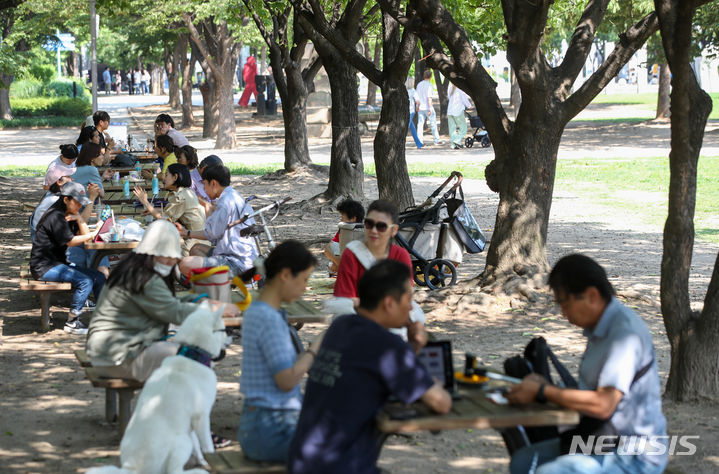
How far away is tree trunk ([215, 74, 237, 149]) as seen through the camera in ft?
96.1

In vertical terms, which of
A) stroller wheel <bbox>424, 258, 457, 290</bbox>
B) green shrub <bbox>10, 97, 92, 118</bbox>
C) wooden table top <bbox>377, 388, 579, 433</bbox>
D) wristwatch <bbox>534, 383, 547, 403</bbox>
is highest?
green shrub <bbox>10, 97, 92, 118</bbox>

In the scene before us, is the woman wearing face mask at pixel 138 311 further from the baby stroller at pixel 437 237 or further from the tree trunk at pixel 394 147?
the tree trunk at pixel 394 147

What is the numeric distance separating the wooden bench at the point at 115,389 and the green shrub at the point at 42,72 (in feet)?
140

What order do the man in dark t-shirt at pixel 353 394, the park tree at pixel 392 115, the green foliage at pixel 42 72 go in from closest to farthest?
1. the man in dark t-shirt at pixel 353 394
2. the park tree at pixel 392 115
3. the green foliage at pixel 42 72

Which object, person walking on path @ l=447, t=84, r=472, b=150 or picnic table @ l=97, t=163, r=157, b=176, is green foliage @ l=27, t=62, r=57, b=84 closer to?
person walking on path @ l=447, t=84, r=472, b=150

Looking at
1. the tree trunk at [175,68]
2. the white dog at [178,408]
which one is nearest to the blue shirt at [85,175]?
the white dog at [178,408]

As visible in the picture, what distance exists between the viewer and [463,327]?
8930 millimetres

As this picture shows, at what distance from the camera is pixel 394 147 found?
13.4m

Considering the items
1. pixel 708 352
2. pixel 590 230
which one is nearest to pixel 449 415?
pixel 708 352

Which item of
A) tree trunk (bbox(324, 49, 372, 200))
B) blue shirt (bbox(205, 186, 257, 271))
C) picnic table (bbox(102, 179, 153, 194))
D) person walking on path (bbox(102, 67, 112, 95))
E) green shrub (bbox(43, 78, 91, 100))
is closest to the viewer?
blue shirt (bbox(205, 186, 257, 271))

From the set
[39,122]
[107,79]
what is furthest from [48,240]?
[107,79]

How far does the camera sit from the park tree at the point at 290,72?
766 inches

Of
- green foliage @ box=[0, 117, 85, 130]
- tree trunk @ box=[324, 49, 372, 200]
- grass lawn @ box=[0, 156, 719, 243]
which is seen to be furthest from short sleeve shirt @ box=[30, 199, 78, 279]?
green foliage @ box=[0, 117, 85, 130]

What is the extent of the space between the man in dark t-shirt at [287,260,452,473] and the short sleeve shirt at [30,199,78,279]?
5.57 meters
